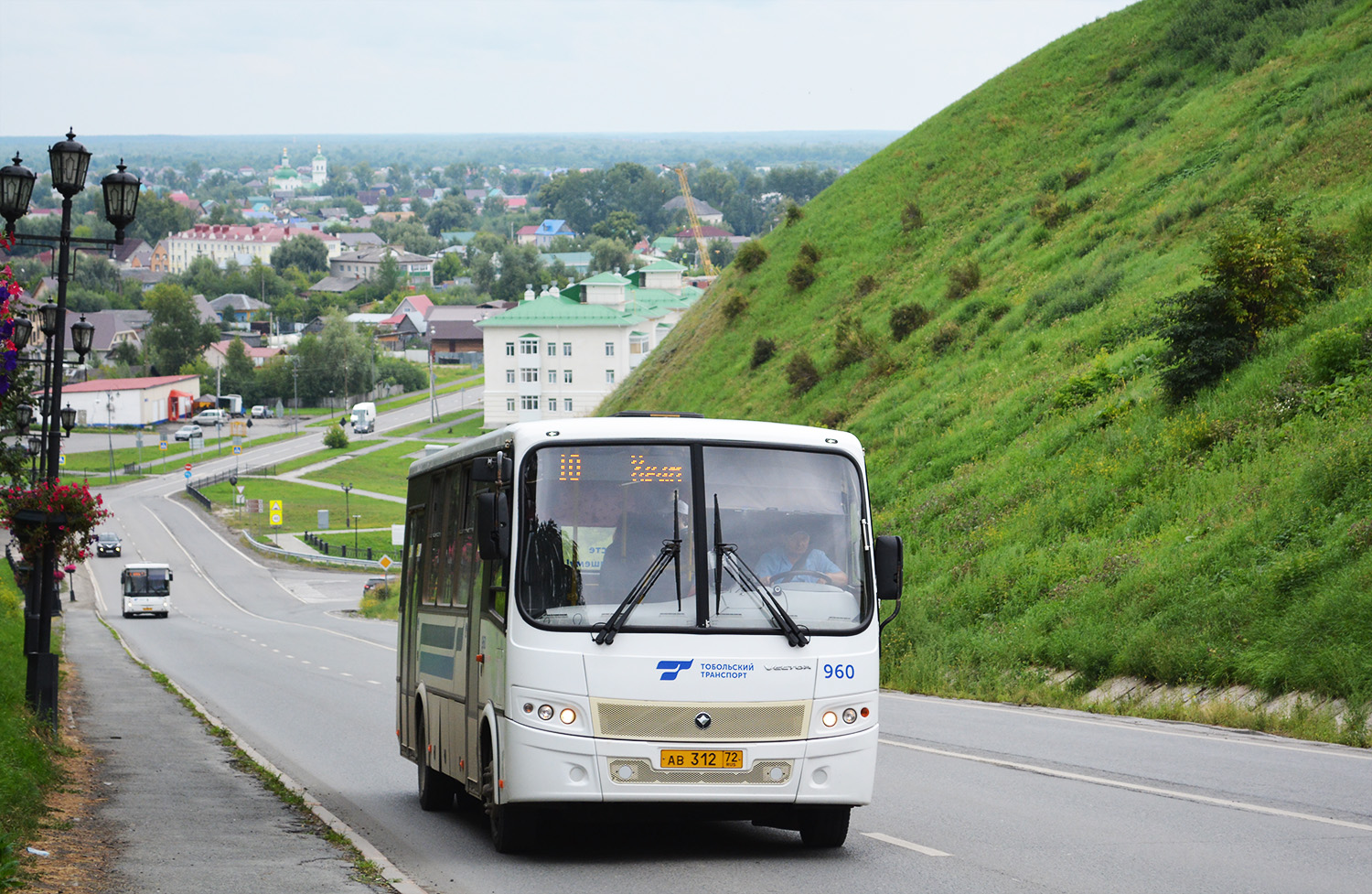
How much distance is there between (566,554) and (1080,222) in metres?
38.9

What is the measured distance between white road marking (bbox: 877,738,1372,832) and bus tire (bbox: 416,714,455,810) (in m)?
5.12

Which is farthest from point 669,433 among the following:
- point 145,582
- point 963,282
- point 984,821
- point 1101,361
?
point 145,582

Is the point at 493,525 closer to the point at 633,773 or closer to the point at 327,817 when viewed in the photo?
the point at 633,773

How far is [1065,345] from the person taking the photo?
118 ft

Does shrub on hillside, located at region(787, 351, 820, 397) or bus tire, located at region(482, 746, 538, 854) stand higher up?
shrub on hillside, located at region(787, 351, 820, 397)

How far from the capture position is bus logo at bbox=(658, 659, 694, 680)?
9711mm

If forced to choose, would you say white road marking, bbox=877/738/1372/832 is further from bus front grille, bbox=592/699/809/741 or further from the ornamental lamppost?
the ornamental lamppost

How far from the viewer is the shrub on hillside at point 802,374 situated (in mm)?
49094

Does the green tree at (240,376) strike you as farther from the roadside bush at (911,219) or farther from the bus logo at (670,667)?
the bus logo at (670,667)

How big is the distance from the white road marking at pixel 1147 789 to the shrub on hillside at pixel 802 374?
32897 mm

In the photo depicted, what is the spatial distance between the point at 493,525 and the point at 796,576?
2011 mm

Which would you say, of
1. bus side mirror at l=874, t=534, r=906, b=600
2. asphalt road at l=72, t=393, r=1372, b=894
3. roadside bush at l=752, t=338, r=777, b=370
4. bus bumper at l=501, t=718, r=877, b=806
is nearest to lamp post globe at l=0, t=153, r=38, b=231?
asphalt road at l=72, t=393, r=1372, b=894

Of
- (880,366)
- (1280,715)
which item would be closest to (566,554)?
(1280,715)

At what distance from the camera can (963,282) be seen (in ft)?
156
